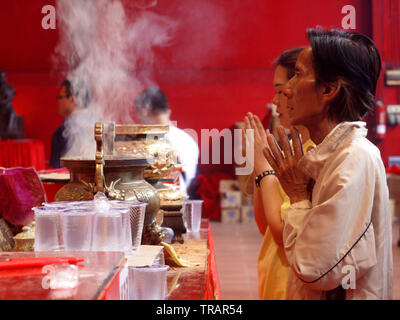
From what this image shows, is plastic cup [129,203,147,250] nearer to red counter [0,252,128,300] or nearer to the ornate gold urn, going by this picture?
the ornate gold urn

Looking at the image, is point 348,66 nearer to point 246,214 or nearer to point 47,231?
point 47,231

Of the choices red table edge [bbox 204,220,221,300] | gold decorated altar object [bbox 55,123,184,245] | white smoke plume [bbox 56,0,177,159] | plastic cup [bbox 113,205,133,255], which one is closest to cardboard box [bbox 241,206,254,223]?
white smoke plume [bbox 56,0,177,159]

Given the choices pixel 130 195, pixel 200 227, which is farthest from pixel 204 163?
pixel 130 195

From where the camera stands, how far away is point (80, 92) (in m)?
4.76

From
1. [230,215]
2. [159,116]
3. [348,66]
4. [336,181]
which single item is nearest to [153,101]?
[159,116]

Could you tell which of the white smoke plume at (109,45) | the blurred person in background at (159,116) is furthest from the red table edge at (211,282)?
the white smoke plume at (109,45)

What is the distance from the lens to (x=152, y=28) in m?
7.53

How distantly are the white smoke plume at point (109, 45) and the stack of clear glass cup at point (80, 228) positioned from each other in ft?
10.0

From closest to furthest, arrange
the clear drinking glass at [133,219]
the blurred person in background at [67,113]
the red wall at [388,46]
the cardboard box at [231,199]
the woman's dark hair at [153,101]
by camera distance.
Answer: the clear drinking glass at [133,219] → the blurred person in background at [67,113] → the woman's dark hair at [153,101] → the red wall at [388,46] → the cardboard box at [231,199]

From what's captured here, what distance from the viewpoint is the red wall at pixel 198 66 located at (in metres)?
7.65

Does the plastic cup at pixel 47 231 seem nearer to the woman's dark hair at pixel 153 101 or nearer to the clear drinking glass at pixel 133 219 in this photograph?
the clear drinking glass at pixel 133 219

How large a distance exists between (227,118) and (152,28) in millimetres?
1712

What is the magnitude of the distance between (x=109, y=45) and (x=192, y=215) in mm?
5371

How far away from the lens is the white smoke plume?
5379mm
